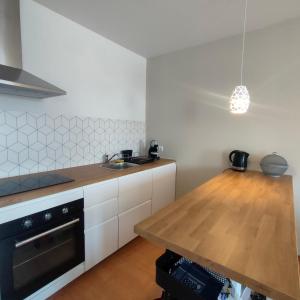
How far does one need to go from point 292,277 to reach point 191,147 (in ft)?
6.65

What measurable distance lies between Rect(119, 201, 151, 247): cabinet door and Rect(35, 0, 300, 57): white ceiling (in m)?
1.90

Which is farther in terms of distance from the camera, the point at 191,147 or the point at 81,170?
the point at 191,147

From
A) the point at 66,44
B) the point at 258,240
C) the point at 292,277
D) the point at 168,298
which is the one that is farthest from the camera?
the point at 66,44

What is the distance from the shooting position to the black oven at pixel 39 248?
1.15 metres

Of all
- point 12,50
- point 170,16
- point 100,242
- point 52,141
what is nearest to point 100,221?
point 100,242

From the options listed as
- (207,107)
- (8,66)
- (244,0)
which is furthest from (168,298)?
(244,0)

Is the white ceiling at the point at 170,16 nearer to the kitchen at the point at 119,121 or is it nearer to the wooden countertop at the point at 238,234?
the kitchen at the point at 119,121

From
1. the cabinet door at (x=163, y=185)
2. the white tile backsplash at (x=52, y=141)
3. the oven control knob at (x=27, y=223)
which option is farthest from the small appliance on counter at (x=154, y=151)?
the oven control knob at (x=27, y=223)

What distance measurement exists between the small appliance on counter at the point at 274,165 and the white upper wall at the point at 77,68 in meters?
1.74

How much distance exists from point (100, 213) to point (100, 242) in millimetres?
267

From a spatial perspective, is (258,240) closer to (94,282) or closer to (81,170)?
(94,282)

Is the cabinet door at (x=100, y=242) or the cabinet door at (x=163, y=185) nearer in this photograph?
the cabinet door at (x=100, y=242)

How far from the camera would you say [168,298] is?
105 centimetres

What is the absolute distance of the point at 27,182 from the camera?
4.83ft
